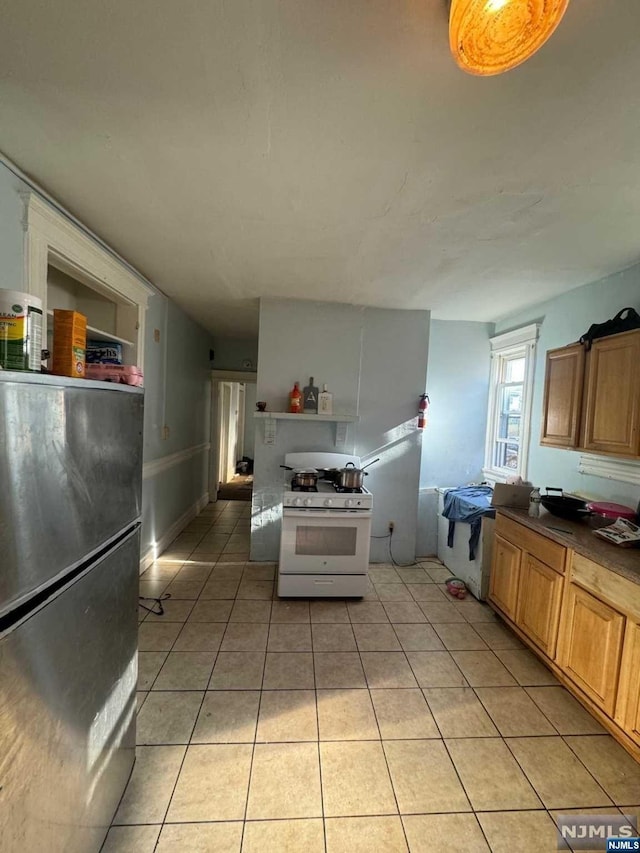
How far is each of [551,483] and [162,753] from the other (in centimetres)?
309

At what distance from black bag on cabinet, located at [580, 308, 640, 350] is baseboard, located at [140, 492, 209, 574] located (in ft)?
12.4

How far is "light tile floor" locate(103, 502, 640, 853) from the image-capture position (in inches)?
49.3

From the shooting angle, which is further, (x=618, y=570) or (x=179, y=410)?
(x=179, y=410)

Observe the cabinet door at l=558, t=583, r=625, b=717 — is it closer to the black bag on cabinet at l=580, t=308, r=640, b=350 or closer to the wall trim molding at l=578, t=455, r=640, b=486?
the wall trim molding at l=578, t=455, r=640, b=486

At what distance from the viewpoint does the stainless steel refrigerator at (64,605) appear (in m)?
0.73

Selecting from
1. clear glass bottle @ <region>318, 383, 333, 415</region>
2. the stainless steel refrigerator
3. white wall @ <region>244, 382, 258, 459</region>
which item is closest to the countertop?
clear glass bottle @ <region>318, 383, 333, 415</region>

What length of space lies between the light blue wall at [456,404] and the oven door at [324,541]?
1268 mm

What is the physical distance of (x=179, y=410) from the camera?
3.88m

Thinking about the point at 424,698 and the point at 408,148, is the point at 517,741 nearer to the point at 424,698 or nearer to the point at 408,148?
the point at 424,698

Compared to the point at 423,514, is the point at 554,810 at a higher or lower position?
lower

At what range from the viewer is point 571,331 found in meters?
2.77

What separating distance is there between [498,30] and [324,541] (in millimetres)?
2669

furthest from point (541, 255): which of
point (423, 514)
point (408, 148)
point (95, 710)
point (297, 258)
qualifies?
point (95, 710)

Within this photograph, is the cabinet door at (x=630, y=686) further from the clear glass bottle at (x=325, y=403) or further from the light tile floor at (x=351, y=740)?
the clear glass bottle at (x=325, y=403)
